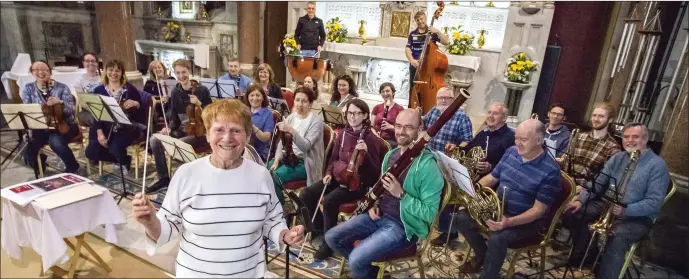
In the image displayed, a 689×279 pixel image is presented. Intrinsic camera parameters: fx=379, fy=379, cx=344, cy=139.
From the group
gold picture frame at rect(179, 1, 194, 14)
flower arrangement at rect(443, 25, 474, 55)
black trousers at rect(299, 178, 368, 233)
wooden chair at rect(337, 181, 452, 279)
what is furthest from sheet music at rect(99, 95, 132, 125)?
gold picture frame at rect(179, 1, 194, 14)

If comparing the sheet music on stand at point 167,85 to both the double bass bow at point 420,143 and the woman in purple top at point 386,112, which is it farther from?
the double bass bow at point 420,143

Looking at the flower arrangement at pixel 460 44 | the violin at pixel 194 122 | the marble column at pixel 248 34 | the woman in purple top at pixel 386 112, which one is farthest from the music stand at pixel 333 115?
the marble column at pixel 248 34

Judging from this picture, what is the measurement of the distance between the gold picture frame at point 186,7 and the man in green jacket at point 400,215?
893 cm

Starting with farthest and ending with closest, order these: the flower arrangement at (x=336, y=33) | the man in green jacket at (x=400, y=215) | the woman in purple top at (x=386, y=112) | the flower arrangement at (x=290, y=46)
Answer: the flower arrangement at (x=336, y=33)
the flower arrangement at (x=290, y=46)
the woman in purple top at (x=386, y=112)
the man in green jacket at (x=400, y=215)

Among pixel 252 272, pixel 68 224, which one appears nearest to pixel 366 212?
pixel 252 272

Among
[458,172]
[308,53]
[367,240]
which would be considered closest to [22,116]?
[367,240]

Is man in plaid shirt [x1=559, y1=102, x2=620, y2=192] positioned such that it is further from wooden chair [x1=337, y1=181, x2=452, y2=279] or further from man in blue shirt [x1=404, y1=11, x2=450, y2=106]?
man in blue shirt [x1=404, y1=11, x2=450, y2=106]

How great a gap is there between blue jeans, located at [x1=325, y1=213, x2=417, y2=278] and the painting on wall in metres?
9.17

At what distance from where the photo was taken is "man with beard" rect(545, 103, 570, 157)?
3.61 meters

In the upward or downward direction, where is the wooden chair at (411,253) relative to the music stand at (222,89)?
downward

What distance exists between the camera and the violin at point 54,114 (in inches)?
154

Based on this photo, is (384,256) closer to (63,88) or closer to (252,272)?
(252,272)

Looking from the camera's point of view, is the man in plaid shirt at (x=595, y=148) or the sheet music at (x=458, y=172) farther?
the man in plaid shirt at (x=595, y=148)

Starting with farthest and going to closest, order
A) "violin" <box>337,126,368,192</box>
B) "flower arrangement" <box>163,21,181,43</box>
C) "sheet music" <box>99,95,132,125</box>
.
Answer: "flower arrangement" <box>163,21,181,43</box> → "sheet music" <box>99,95,132,125</box> → "violin" <box>337,126,368,192</box>
